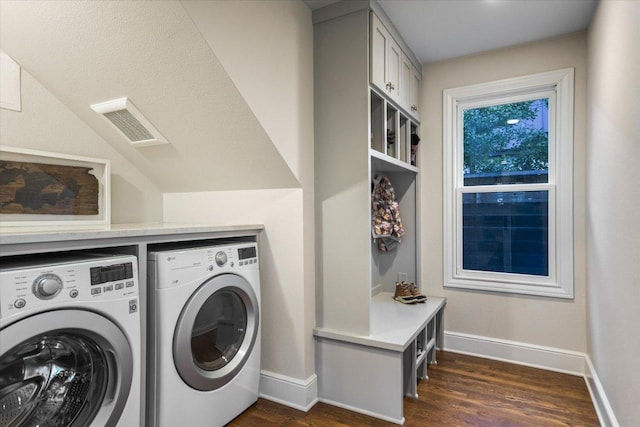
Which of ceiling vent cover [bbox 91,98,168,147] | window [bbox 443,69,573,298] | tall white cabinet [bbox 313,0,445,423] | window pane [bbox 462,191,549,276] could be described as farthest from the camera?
window pane [bbox 462,191,549,276]

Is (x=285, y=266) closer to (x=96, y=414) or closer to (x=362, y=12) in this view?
(x=96, y=414)

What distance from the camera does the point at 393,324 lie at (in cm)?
228

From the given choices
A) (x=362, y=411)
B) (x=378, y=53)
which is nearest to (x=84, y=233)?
(x=362, y=411)

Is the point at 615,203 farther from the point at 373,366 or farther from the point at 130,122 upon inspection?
the point at 130,122

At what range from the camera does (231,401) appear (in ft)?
6.28

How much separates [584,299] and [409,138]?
165cm

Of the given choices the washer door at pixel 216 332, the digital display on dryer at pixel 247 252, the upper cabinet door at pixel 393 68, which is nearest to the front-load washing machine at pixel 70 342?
the washer door at pixel 216 332

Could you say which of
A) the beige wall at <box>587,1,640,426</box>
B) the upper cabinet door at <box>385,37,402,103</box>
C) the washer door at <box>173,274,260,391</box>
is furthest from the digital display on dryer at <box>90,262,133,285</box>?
the beige wall at <box>587,1,640,426</box>

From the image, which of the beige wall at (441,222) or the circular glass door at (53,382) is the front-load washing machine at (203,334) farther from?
the beige wall at (441,222)

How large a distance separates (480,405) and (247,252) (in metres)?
1.58

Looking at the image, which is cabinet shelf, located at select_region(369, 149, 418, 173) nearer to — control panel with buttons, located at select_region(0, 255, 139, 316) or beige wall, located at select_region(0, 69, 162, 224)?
control panel with buttons, located at select_region(0, 255, 139, 316)

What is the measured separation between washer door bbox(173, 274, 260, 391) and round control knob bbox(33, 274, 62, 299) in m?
0.55

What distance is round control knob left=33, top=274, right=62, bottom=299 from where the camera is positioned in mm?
1146

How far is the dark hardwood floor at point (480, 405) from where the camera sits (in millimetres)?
1967
